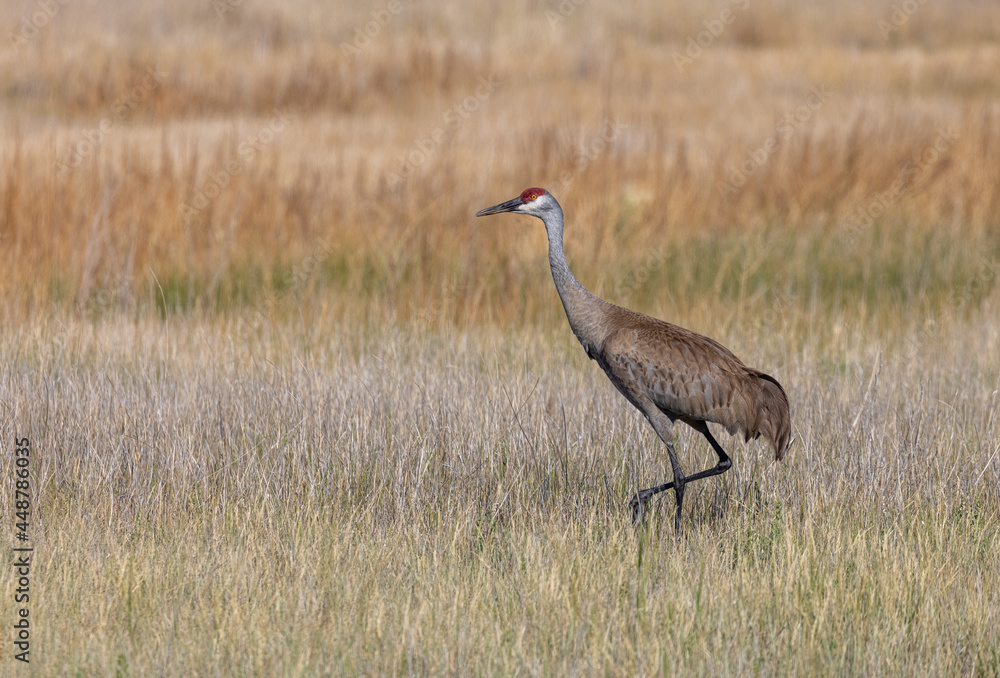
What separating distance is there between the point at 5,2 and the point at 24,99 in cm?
355

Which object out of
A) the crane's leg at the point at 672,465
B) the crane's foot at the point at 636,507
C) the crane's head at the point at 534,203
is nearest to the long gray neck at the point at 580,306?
the crane's head at the point at 534,203

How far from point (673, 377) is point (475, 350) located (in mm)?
2953

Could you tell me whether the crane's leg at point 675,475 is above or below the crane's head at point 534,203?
below

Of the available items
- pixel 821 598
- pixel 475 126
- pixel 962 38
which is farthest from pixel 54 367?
pixel 962 38

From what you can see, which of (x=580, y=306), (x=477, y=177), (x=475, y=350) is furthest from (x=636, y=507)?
(x=477, y=177)

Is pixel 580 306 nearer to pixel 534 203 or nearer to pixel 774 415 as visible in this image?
pixel 534 203

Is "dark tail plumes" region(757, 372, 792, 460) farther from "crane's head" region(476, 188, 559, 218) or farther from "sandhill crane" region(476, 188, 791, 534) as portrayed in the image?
"crane's head" region(476, 188, 559, 218)

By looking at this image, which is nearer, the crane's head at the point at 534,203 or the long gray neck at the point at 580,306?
the long gray neck at the point at 580,306

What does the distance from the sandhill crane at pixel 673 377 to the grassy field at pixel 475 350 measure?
352mm

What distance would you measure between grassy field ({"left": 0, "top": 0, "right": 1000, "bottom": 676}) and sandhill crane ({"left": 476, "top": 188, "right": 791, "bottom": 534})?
0.35 metres

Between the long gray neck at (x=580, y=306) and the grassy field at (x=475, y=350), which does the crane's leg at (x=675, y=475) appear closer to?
the grassy field at (x=475, y=350)

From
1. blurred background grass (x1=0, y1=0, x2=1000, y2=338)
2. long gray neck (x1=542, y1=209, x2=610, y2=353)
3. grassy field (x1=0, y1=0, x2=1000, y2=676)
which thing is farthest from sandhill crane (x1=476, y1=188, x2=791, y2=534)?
blurred background grass (x1=0, y1=0, x2=1000, y2=338)

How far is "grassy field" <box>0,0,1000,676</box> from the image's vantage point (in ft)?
11.5

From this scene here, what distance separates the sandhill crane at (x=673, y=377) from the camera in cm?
455
